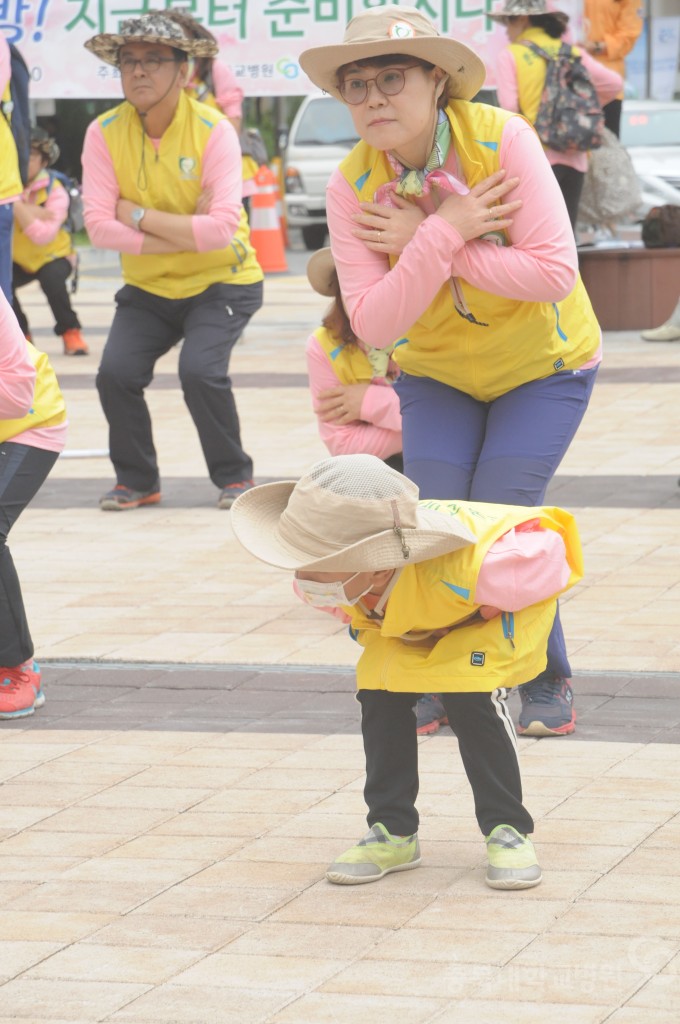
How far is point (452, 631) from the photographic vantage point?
386 centimetres

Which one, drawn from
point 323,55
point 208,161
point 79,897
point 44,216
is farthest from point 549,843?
point 44,216

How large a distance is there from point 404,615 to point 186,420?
7069mm

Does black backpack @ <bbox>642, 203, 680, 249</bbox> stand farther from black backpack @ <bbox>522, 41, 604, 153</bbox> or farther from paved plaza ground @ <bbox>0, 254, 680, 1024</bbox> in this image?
paved plaza ground @ <bbox>0, 254, 680, 1024</bbox>

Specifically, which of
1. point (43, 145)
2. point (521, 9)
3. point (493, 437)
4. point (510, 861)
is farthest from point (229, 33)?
point (510, 861)

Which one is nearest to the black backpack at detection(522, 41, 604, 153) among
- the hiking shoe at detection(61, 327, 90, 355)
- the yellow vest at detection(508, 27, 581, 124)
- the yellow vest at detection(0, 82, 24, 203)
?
the yellow vest at detection(508, 27, 581, 124)

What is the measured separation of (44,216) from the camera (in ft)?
43.5

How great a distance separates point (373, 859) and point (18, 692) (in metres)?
1.74

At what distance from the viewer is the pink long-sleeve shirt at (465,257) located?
4270 mm

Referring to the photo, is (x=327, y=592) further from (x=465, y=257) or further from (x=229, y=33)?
(x=229, y=33)

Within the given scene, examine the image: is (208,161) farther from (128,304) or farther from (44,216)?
(44,216)

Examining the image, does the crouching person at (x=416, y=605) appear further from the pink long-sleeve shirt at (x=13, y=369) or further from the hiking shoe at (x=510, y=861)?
the pink long-sleeve shirt at (x=13, y=369)

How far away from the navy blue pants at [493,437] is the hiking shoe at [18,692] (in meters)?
1.32

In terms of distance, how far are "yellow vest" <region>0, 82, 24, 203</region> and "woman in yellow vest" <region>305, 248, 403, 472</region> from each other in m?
2.26

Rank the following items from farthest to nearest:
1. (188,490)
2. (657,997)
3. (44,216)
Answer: (44,216)
(188,490)
(657,997)
